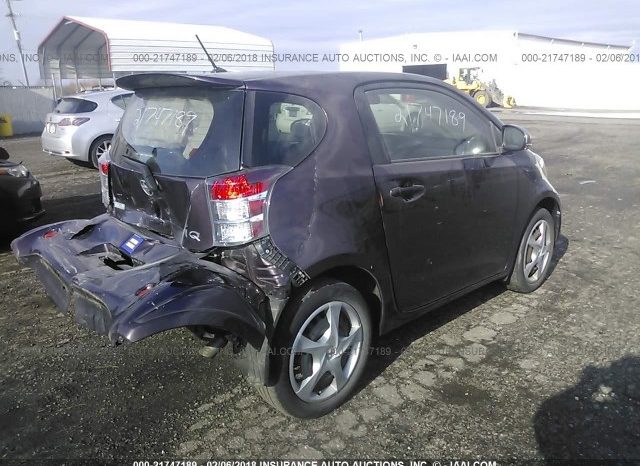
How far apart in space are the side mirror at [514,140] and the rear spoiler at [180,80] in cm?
216

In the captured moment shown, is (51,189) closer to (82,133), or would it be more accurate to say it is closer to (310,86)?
(82,133)

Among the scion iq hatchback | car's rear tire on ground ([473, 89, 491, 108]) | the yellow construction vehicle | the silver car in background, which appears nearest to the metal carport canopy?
the yellow construction vehicle

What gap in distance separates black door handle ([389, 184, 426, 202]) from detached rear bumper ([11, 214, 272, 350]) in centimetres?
100

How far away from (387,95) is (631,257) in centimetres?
358

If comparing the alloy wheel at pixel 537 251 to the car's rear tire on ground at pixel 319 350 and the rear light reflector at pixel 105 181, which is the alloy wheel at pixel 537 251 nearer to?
the car's rear tire on ground at pixel 319 350

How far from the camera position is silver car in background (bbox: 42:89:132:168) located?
10.2 meters

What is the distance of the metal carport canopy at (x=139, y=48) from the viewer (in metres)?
26.1

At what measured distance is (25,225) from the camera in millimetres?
5566

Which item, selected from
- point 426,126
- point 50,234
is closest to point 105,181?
point 50,234

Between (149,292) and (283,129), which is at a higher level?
(283,129)

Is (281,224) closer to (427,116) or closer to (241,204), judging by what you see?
(241,204)

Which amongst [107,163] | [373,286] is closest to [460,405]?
[373,286]

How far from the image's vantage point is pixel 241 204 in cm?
243

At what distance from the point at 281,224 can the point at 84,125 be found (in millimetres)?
9157
